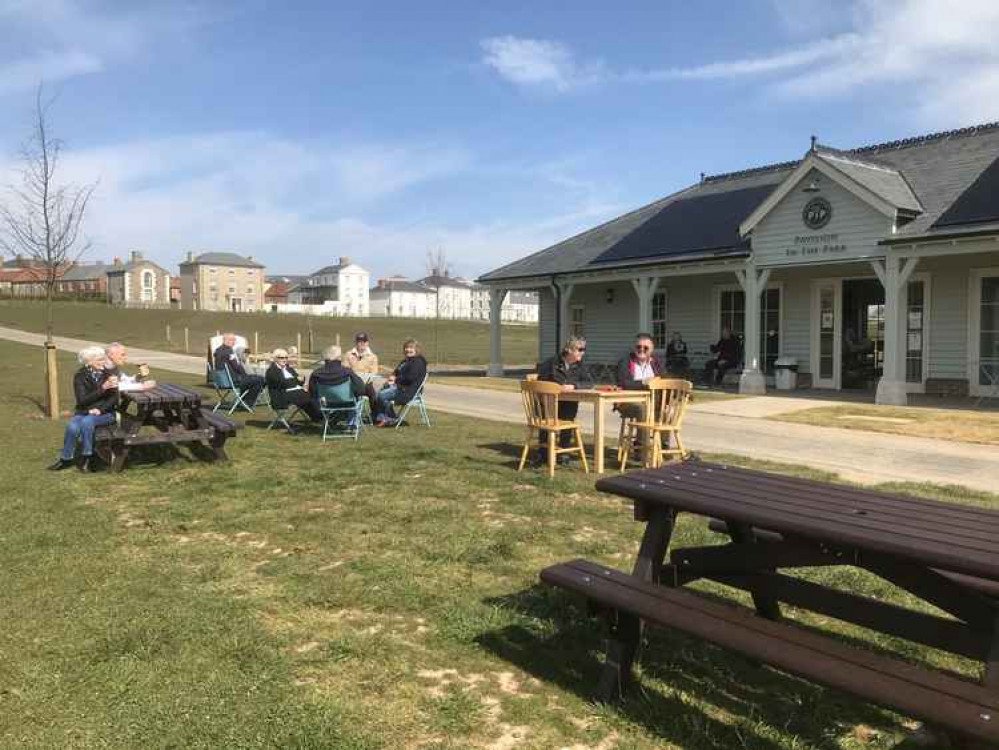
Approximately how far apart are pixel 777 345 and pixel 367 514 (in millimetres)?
14132

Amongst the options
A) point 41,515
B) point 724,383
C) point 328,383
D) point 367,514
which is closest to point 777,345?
point 724,383

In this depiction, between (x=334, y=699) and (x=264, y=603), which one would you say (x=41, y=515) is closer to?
(x=264, y=603)

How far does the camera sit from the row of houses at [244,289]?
10394 cm

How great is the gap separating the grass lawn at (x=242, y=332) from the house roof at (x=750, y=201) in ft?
26.9

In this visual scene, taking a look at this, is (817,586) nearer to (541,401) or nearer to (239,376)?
(541,401)

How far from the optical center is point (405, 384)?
1017cm

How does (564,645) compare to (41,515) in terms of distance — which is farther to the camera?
(41,515)

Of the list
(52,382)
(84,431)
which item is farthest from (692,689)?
(52,382)

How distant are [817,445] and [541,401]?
3.77m

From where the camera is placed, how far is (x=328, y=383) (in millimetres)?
9203

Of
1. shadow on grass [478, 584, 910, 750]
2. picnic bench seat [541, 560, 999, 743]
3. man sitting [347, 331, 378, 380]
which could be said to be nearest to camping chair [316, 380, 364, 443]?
man sitting [347, 331, 378, 380]

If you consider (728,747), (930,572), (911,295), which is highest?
(911,295)

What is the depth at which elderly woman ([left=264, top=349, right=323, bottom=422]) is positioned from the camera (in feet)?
32.3

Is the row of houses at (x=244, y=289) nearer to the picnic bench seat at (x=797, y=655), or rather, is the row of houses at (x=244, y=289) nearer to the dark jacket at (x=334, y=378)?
the dark jacket at (x=334, y=378)
